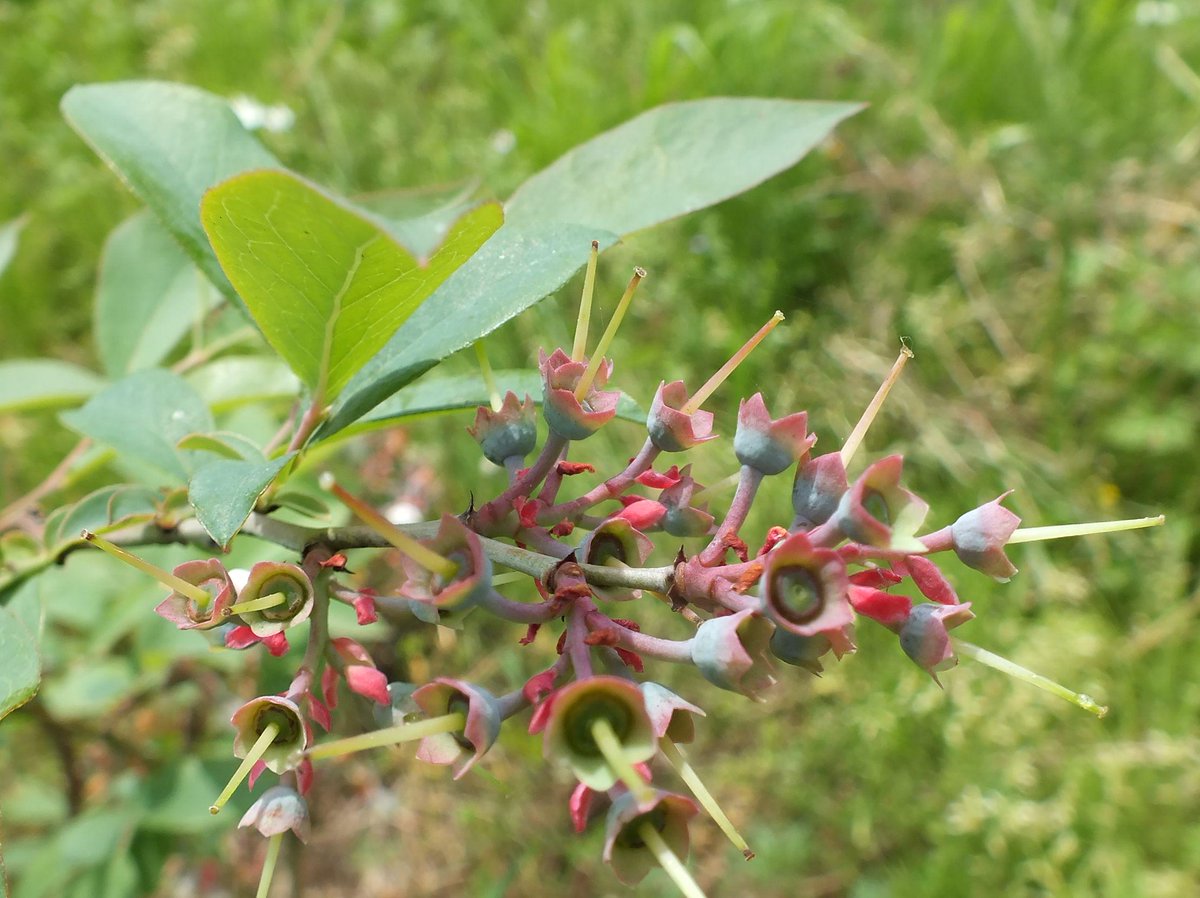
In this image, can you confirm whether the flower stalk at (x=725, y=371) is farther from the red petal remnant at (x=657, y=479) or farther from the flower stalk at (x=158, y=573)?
the flower stalk at (x=158, y=573)

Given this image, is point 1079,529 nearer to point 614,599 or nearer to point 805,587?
point 805,587

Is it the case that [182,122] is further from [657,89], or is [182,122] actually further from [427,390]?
[657,89]

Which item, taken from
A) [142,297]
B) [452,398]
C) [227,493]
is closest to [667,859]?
[227,493]

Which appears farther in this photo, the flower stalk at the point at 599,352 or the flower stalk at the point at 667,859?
the flower stalk at the point at 599,352

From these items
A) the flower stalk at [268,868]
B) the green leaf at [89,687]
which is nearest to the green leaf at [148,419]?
the flower stalk at [268,868]

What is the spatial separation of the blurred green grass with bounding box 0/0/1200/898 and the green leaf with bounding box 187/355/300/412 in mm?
1034

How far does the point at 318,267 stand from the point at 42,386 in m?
0.85

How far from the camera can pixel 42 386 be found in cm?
129

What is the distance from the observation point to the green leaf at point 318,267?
1.92ft

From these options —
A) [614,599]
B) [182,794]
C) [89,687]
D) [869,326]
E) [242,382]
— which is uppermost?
[614,599]

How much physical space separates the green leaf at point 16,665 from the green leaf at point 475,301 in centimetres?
29

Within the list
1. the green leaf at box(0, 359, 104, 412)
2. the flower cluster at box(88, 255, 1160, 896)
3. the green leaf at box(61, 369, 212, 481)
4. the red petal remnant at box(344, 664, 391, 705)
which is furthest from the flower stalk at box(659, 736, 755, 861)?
the green leaf at box(0, 359, 104, 412)

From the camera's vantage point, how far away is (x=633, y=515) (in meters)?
0.69

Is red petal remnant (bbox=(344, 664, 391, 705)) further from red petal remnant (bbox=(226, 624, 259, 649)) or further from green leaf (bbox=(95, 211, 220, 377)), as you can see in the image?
green leaf (bbox=(95, 211, 220, 377))
